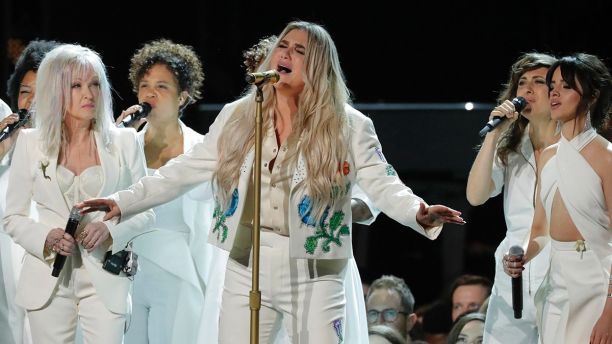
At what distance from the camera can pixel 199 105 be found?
24.1 feet

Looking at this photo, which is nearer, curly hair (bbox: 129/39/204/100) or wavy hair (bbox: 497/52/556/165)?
wavy hair (bbox: 497/52/556/165)

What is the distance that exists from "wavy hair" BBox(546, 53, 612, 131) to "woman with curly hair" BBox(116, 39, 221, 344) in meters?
1.66

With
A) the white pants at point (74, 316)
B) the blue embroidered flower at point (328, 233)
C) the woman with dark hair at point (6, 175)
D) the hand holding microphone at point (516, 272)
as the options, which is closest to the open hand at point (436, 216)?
the blue embroidered flower at point (328, 233)

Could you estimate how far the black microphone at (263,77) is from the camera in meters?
3.92

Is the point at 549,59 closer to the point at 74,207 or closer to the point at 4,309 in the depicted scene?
the point at 74,207

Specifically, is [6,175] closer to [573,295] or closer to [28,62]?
[28,62]

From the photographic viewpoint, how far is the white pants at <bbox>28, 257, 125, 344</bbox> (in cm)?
427

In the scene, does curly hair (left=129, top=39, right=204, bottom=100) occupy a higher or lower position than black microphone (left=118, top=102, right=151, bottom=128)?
higher

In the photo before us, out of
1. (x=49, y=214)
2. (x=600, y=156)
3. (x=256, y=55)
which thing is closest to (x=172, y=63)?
(x=256, y=55)

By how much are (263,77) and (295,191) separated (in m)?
0.39

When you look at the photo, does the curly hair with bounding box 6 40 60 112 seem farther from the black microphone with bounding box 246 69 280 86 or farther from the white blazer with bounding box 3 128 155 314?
the black microphone with bounding box 246 69 280 86

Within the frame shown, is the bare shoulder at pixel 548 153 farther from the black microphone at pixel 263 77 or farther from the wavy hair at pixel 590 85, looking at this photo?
the black microphone at pixel 263 77

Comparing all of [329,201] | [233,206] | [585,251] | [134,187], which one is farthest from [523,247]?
[134,187]

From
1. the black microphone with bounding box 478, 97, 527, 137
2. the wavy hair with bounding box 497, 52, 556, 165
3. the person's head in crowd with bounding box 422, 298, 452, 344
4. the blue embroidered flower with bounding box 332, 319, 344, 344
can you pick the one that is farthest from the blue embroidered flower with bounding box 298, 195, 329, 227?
the person's head in crowd with bounding box 422, 298, 452, 344
